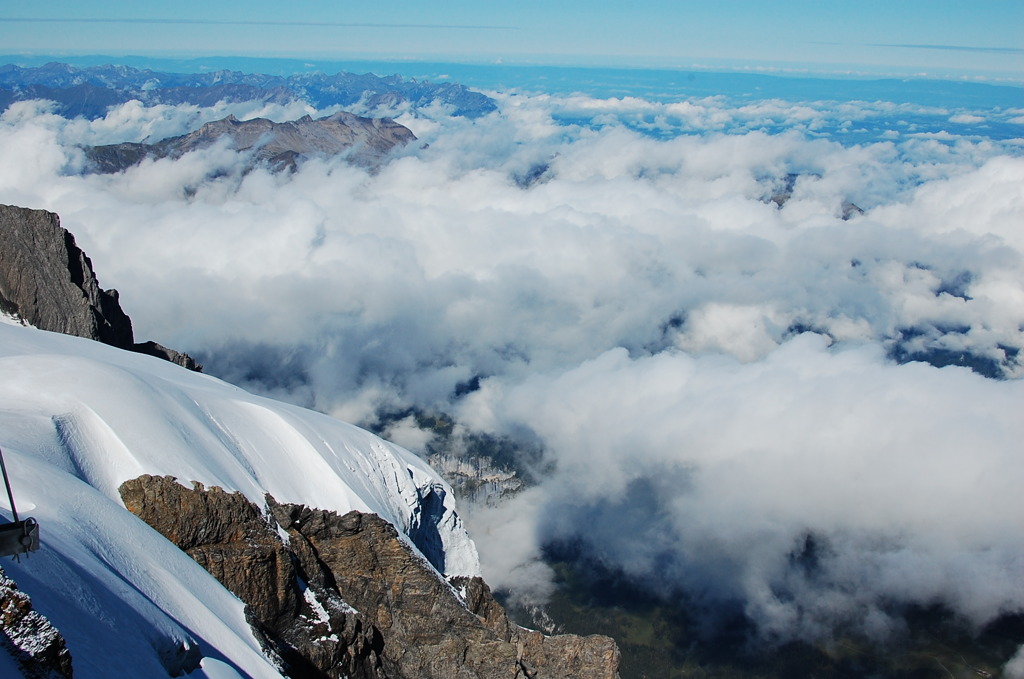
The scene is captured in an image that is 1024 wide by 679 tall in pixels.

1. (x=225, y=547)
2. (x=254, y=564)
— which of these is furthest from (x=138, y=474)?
(x=254, y=564)

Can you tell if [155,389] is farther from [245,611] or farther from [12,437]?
[245,611]

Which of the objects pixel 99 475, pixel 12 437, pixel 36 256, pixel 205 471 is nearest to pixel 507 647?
pixel 205 471

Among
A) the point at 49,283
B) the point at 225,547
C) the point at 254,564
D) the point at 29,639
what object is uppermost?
the point at 29,639

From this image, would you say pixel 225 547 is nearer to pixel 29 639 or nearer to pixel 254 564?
pixel 254 564

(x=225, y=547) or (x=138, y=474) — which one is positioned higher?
(x=138, y=474)

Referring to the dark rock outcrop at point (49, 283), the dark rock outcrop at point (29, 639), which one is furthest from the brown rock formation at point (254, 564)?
the dark rock outcrop at point (49, 283)

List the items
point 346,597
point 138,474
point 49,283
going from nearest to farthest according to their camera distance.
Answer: point 138,474, point 346,597, point 49,283

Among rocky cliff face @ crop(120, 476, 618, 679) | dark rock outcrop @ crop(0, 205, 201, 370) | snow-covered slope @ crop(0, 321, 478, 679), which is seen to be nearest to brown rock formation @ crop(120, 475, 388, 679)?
rocky cliff face @ crop(120, 476, 618, 679)

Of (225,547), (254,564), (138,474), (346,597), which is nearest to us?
(225,547)
